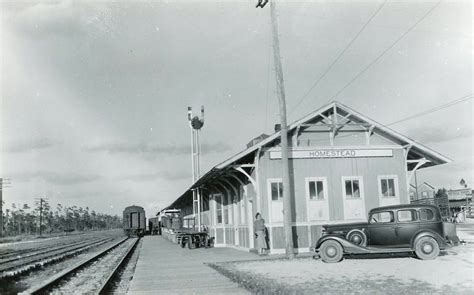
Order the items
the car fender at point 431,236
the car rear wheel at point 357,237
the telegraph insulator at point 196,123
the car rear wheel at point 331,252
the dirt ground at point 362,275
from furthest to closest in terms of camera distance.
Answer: the telegraph insulator at point 196,123 < the car rear wheel at point 357,237 < the car rear wheel at point 331,252 < the car fender at point 431,236 < the dirt ground at point 362,275

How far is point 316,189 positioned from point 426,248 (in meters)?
5.02

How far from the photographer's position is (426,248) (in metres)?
12.1

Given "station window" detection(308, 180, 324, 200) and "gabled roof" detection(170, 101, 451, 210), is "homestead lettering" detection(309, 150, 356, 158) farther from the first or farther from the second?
"gabled roof" detection(170, 101, 451, 210)

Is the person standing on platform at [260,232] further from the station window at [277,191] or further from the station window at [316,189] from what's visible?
the station window at [316,189]

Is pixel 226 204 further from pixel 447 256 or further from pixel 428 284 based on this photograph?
pixel 428 284

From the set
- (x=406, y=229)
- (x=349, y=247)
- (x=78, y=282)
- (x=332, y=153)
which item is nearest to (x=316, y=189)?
(x=332, y=153)

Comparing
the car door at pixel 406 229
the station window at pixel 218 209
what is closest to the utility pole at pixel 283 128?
the car door at pixel 406 229

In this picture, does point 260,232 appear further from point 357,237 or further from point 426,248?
point 426,248

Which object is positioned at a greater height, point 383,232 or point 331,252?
point 383,232

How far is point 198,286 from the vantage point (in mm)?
9375

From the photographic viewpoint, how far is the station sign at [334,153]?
16422 millimetres

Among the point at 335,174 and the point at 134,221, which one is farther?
the point at 134,221

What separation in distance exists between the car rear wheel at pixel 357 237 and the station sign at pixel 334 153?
418 centimetres

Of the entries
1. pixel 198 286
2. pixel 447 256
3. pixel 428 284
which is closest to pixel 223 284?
pixel 198 286
